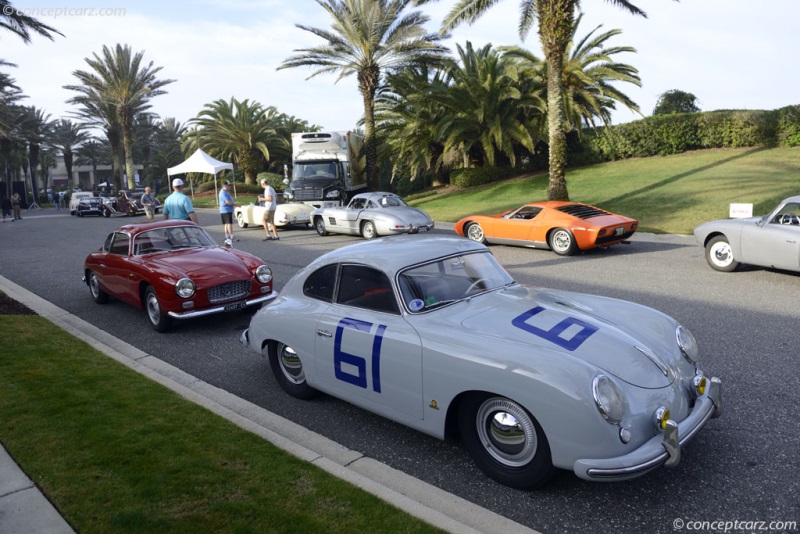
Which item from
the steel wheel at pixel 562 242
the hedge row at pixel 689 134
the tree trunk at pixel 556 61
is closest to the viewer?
the steel wheel at pixel 562 242

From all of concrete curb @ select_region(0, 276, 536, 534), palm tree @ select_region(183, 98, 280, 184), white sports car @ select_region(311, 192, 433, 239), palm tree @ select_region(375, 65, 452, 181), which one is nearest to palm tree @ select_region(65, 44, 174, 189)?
palm tree @ select_region(183, 98, 280, 184)

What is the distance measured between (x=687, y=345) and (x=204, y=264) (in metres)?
6.22

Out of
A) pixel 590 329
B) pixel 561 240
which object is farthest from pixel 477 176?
pixel 590 329

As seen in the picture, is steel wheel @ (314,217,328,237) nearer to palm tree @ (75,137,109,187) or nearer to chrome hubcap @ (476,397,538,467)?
chrome hubcap @ (476,397,538,467)

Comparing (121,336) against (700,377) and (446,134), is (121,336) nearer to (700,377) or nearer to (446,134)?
(700,377)

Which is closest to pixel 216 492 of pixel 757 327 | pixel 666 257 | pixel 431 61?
pixel 757 327

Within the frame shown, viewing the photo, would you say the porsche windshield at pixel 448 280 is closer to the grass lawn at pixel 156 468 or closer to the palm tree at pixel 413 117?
the grass lawn at pixel 156 468

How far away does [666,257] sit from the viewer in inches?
475

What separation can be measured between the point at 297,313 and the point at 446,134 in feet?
88.4

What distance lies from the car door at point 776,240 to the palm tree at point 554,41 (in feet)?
33.6

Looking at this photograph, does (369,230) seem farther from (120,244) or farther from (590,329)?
(590,329)

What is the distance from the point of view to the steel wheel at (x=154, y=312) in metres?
7.59

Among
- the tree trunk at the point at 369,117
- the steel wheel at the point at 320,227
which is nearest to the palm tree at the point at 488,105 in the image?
the tree trunk at the point at 369,117

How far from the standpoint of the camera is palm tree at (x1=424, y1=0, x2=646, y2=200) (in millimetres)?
18500
